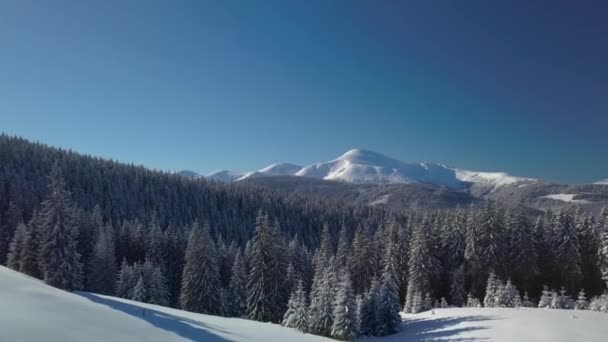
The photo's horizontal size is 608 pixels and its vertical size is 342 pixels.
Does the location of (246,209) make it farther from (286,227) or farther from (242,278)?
(242,278)

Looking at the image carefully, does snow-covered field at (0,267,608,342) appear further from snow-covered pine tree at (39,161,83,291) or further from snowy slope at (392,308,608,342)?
snow-covered pine tree at (39,161,83,291)

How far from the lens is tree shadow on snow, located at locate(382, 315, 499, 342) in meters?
30.0

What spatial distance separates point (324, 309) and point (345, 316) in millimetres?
2038

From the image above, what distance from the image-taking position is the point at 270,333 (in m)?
25.8

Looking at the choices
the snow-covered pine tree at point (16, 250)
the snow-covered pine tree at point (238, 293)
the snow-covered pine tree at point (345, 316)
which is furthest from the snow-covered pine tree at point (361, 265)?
the snow-covered pine tree at point (16, 250)

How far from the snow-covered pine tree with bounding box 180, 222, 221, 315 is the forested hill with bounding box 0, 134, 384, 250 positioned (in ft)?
165

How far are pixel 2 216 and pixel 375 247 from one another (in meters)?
70.6

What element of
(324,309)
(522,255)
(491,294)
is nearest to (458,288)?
(522,255)

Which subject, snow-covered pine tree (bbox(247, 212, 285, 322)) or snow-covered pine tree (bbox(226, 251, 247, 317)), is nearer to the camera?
snow-covered pine tree (bbox(247, 212, 285, 322))

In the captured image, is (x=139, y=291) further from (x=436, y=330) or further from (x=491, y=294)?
(x=491, y=294)

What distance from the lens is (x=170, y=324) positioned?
20.8 metres

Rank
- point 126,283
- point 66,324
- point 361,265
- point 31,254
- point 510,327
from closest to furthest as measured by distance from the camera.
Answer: point 66,324 < point 510,327 < point 31,254 < point 126,283 < point 361,265

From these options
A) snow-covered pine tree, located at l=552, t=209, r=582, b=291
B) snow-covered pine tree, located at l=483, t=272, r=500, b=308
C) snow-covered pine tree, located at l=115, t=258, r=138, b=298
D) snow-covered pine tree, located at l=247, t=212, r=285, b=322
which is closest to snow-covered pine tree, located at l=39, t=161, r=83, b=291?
snow-covered pine tree, located at l=115, t=258, r=138, b=298

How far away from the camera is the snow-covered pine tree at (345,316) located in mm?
32844
